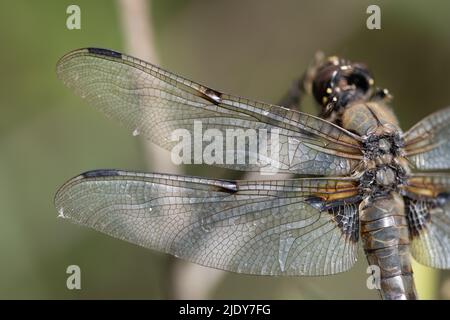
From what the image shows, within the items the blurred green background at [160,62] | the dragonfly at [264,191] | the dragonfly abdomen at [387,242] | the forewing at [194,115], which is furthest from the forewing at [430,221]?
the blurred green background at [160,62]

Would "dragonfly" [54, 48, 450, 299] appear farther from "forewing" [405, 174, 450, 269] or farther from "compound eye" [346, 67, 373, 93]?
"compound eye" [346, 67, 373, 93]

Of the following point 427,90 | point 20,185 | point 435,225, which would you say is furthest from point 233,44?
point 435,225

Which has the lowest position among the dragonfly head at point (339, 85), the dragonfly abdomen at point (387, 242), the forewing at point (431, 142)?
the dragonfly abdomen at point (387, 242)

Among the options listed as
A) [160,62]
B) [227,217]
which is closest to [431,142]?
[227,217]

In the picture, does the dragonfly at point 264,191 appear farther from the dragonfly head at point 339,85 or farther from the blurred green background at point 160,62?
the blurred green background at point 160,62

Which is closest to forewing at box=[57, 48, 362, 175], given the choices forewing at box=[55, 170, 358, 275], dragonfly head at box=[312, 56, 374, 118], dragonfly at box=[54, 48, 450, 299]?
dragonfly at box=[54, 48, 450, 299]

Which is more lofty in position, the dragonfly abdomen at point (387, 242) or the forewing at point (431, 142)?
the forewing at point (431, 142)
